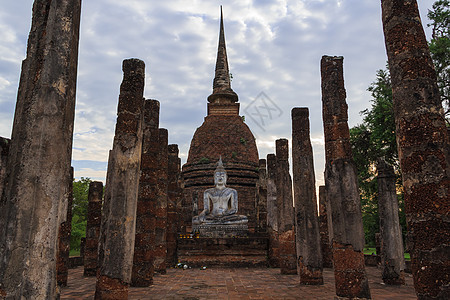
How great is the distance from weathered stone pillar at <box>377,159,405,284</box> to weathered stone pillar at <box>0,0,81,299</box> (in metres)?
7.41

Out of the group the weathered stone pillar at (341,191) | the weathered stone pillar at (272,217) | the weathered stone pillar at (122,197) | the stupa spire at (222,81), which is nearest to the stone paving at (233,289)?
the weathered stone pillar at (341,191)

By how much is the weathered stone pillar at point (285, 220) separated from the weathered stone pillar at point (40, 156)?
7.54 meters

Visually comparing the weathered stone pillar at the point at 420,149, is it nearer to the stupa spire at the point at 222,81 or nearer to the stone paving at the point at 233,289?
the stone paving at the point at 233,289

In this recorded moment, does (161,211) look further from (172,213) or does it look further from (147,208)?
(172,213)

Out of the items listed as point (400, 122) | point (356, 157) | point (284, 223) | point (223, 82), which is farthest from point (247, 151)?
point (400, 122)

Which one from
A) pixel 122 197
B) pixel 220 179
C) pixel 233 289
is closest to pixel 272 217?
pixel 220 179

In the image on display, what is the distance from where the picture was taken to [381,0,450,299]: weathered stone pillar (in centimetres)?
420

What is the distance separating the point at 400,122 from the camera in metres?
4.84

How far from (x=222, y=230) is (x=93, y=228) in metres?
6.18

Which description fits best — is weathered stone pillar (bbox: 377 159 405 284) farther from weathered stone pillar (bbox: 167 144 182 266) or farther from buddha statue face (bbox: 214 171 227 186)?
buddha statue face (bbox: 214 171 227 186)

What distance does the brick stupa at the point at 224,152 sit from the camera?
76.3 feet

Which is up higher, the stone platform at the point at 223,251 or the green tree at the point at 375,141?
the green tree at the point at 375,141

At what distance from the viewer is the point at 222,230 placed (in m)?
15.6

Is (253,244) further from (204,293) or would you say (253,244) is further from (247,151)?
(247,151)
